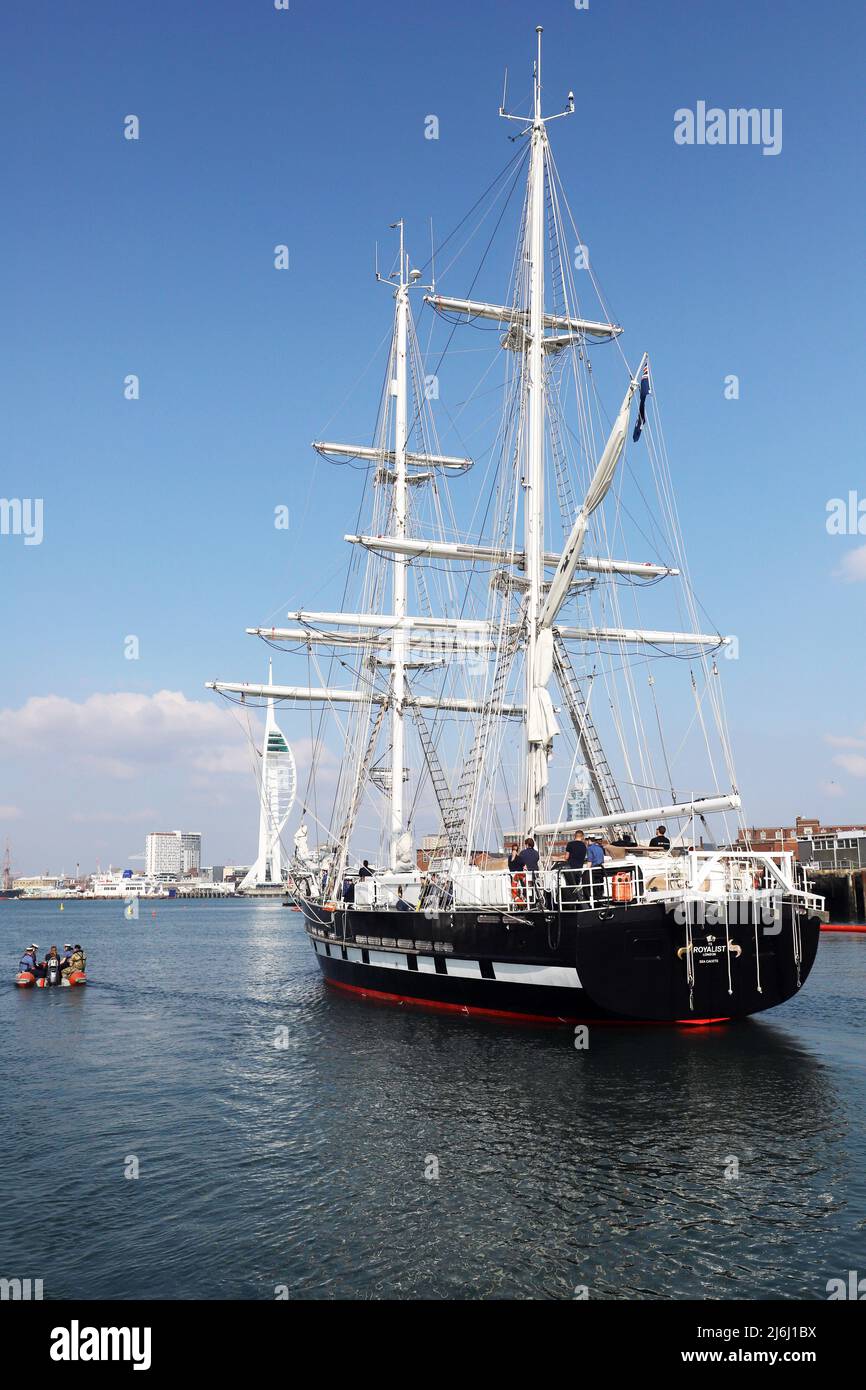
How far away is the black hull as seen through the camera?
21641 mm

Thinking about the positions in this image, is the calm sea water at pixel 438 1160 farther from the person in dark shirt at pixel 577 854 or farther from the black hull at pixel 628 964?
the person in dark shirt at pixel 577 854

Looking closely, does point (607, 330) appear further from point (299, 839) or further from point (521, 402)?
point (299, 839)

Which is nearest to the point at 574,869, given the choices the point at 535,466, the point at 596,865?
the point at 596,865

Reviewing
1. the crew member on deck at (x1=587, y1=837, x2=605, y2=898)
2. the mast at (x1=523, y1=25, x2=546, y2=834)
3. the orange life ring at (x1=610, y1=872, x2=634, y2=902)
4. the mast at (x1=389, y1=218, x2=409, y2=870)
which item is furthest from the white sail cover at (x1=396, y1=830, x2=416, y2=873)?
the orange life ring at (x1=610, y1=872, x2=634, y2=902)

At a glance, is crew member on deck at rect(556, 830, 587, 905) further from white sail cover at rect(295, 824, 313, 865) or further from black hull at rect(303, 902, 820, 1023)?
white sail cover at rect(295, 824, 313, 865)

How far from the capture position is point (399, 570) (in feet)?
147

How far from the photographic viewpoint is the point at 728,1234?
11773 mm

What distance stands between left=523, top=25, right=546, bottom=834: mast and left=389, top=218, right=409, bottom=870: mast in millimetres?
10729

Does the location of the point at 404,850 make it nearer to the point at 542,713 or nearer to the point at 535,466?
the point at 542,713

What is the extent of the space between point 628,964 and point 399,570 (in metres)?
26.7

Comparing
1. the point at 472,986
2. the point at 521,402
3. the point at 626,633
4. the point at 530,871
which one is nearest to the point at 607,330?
the point at 521,402

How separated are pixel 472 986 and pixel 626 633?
18670mm

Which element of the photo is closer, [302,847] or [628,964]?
[628,964]

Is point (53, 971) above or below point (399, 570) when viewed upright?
below
